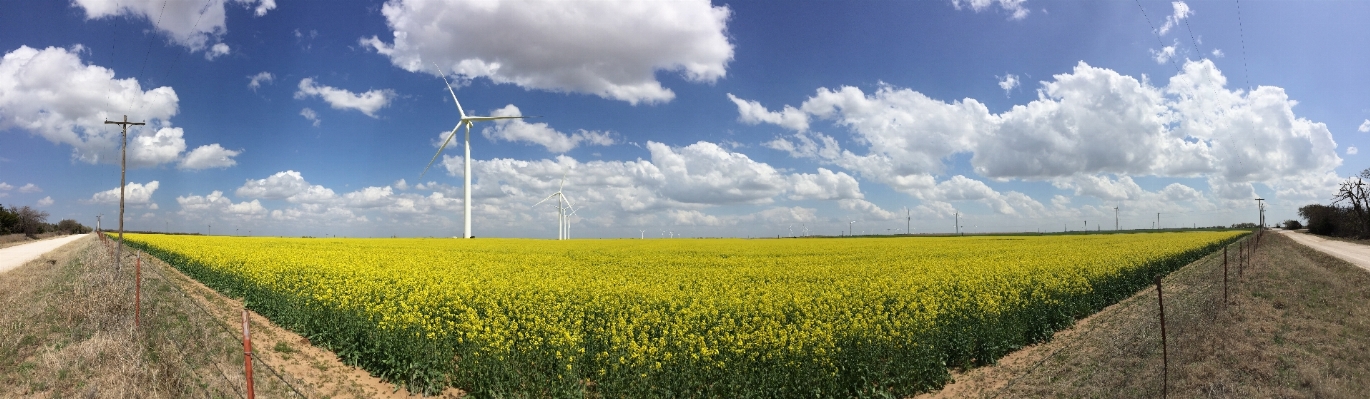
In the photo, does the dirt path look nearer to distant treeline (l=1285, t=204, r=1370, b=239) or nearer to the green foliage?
distant treeline (l=1285, t=204, r=1370, b=239)

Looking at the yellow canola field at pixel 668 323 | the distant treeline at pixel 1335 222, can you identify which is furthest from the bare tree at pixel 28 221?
the distant treeline at pixel 1335 222

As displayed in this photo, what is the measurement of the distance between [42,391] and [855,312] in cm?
1517

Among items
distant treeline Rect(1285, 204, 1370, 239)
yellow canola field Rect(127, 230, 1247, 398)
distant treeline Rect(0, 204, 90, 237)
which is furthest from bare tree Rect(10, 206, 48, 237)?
distant treeline Rect(1285, 204, 1370, 239)

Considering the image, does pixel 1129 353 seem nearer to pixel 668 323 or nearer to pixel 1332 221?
pixel 668 323

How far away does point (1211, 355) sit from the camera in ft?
40.0

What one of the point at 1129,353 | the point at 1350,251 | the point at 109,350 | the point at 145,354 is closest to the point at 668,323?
the point at 1129,353

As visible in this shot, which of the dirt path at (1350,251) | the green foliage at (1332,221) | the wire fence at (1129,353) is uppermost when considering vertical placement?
the green foliage at (1332,221)

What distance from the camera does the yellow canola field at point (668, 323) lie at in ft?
35.0

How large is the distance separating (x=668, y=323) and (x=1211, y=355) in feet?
33.1

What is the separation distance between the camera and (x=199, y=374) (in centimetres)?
1158

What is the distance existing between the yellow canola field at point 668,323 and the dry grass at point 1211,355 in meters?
0.93

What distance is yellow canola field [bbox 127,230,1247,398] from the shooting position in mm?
10656

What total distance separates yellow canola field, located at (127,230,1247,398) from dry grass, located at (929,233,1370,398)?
3.04ft

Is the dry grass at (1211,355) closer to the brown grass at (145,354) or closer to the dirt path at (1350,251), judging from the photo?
the brown grass at (145,354)
